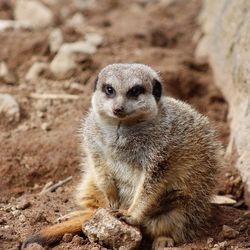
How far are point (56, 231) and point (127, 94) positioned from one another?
28.4 inches

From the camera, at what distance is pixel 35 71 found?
16.1ft

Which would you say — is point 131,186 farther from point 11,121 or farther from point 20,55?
point 20,55

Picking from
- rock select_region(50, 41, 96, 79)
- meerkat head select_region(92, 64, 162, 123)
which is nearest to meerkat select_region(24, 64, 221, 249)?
meerkat head select_region(92, 64, 162, 123)

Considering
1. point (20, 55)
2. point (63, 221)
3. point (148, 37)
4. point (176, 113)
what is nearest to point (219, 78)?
point (148, 37)

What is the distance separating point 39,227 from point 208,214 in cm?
85

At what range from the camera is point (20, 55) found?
509cm

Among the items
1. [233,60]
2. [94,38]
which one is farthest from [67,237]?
[94,38]

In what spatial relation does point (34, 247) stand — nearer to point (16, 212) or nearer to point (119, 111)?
point (16, 212)

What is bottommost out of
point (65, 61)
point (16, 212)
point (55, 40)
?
point (16, 212)

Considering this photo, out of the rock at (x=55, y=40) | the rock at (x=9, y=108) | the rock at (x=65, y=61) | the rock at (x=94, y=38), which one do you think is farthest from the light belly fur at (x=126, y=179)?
the rock at (x=94, y=38)

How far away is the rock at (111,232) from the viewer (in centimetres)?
281

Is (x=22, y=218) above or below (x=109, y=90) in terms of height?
below

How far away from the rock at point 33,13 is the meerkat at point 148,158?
9.58 ft

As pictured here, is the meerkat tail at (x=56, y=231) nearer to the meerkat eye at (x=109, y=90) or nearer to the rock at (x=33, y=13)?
the meerkat eye at (x=109, y=90)
